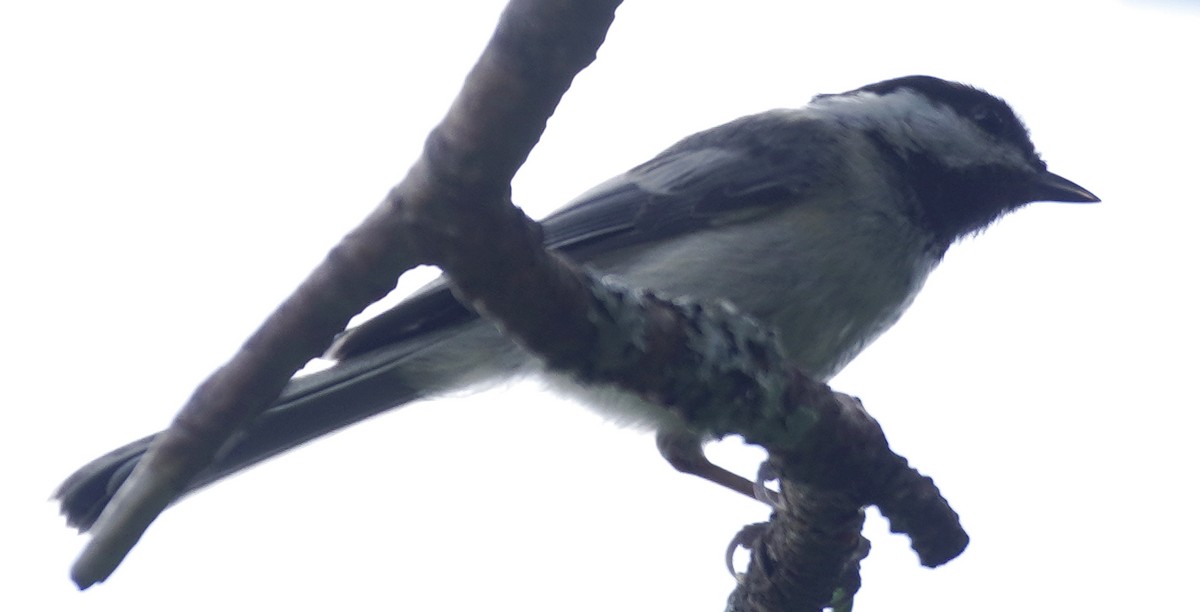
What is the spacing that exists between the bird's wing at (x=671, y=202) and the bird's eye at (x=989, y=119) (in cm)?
85

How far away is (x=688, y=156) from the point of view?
3.93 metres

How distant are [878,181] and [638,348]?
76.4 inches

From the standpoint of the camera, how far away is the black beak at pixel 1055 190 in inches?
168

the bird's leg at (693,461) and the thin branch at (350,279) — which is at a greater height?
the bird's leg at (693,461)

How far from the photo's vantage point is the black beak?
168 inches

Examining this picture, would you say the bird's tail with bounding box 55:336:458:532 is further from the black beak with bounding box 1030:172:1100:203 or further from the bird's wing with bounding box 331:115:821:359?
the black beak with bounding box 1030:172:1100:203

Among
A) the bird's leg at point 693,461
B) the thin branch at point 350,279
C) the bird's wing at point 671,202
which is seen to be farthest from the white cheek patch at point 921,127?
the thin branch at point 350,279

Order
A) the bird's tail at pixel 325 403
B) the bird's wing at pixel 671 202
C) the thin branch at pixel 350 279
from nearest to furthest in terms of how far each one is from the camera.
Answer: the thin branch at pixel 350 279
the bird's tail at pixel 325 403
the bird's wing at pixel 671 202

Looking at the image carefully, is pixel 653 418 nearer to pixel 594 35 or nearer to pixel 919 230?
pixel 919 230

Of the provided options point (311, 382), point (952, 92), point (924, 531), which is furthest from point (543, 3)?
point (952, 92)

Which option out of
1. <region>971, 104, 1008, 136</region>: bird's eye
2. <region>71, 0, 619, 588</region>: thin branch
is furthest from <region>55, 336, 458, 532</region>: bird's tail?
<region>971, 104, 1008, 136</region>: bird's eye

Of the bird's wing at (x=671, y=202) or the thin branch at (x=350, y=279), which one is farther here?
the bird's wing at (x=671, y=202)

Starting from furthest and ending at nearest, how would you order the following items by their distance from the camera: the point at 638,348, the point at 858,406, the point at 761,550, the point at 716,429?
the point at 761,550 < the point at 858,406 < the point at 716,429 < the point at 638,348

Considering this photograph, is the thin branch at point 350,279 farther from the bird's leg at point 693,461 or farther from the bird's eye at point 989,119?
the bird's eye at point 989,119
